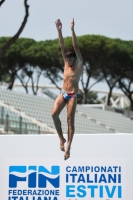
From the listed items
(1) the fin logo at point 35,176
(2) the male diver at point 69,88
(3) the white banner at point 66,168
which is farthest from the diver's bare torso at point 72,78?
(1) the fin logo at point 35,176

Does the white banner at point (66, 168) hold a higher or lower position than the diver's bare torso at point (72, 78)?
lower

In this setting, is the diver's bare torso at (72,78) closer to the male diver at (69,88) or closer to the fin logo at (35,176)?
the male diver at (69,88)

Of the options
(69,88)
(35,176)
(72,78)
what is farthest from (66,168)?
(72,78)

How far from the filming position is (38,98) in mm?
30344

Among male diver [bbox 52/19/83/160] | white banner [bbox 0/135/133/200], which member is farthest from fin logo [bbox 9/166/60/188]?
male diver [bbox 52/19/83/160]

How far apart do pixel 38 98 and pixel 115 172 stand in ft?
73.1

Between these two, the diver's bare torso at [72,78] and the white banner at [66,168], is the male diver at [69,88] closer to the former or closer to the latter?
the diver's bare torso at [72,78]

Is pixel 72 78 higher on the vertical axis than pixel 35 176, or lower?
higher

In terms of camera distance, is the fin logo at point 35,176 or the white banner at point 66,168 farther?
the fin logo at point 35,176

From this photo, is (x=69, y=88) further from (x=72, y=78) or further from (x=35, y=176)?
(x=35, y=176)

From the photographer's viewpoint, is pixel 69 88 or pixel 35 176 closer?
pixel 69 88

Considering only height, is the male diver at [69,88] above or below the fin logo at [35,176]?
above

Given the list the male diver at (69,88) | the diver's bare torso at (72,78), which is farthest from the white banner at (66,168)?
the diver's bare torso at (72,78)

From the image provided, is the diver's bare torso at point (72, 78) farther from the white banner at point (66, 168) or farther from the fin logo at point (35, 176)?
the fin logo at point (35, 176)
